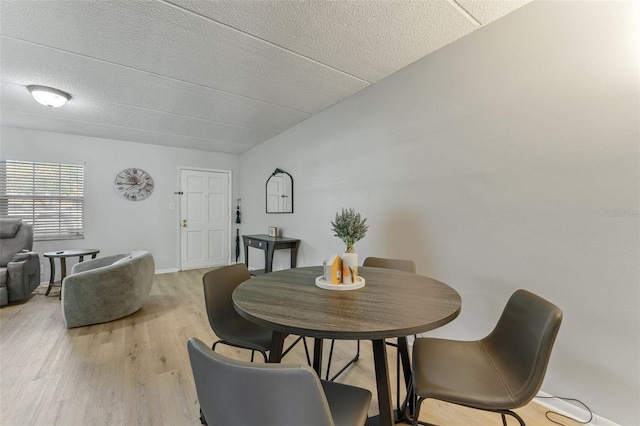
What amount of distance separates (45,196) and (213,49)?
4.15 meters

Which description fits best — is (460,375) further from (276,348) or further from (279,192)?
(279,192)

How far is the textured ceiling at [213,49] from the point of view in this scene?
1.68 metres

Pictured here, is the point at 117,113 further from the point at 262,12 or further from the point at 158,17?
the point at 262,12

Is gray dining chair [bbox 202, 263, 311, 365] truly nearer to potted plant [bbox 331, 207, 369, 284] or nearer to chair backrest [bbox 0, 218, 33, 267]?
potted plant [bbox 331, 207, 369, 284]

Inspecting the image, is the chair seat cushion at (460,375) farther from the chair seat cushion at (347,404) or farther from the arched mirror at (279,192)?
the arched mirror at (279,192)

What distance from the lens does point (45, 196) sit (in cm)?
416

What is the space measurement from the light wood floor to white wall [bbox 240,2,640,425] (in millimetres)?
622

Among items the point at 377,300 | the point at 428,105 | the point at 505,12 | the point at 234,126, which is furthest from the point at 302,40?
the point at 234,126

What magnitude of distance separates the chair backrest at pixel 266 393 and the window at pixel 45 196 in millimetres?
5251

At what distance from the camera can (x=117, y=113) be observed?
3.39 meters

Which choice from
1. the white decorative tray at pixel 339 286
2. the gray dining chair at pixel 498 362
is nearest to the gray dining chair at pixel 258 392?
the gray dining chair at pixel 498 362

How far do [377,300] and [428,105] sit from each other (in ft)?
5.76

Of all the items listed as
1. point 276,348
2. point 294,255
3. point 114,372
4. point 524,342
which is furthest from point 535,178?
point 114,372

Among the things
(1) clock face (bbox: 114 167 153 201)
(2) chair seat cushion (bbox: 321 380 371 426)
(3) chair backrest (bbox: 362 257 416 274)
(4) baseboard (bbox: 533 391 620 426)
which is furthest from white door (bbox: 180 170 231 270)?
(4) baseboard (bbox: 533 391 620 426)
